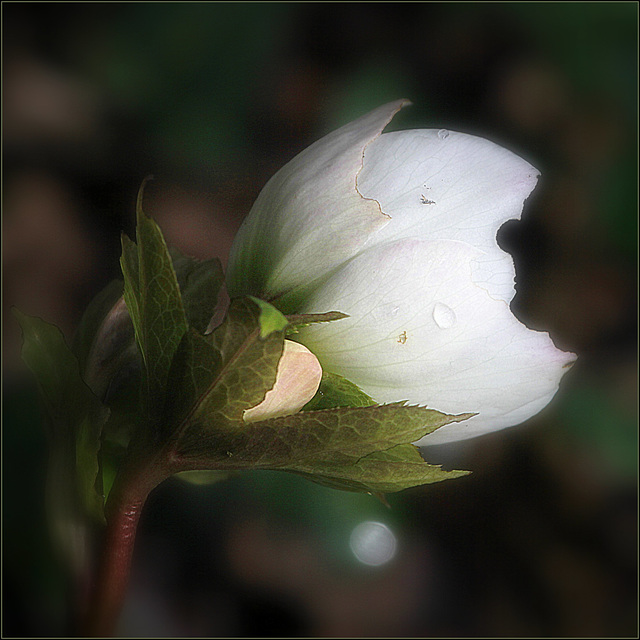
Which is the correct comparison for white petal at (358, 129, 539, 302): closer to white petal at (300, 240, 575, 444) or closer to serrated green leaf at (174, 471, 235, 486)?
white petal at (300, 240, 575, 444)

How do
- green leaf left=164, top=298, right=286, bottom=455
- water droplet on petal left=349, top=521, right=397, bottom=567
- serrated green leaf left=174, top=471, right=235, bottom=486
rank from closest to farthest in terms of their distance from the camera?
green leaf left=164, top=298, right=286, bottom=455
serrated green leaf left=174, top=471, right=235, bottom=486
water droplet on petal left=349, top=521, right=397, bottom=567

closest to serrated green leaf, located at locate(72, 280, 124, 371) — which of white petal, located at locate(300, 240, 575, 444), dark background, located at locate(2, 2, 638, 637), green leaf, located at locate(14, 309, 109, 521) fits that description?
green leaf, located at locate(14, 309, 109, 521)

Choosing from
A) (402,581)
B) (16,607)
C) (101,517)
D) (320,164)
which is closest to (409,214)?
(320,164)

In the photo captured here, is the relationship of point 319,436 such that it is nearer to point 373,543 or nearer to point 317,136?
point 373,543

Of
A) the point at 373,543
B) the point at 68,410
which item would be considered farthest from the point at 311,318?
the point at 373,543

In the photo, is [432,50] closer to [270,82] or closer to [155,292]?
[270,82]

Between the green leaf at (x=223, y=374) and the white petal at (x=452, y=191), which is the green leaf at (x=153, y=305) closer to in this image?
the green leaf at (x=223, y=374)

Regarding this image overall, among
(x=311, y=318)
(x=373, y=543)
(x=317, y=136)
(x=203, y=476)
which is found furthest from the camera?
(x=317, y=136)
